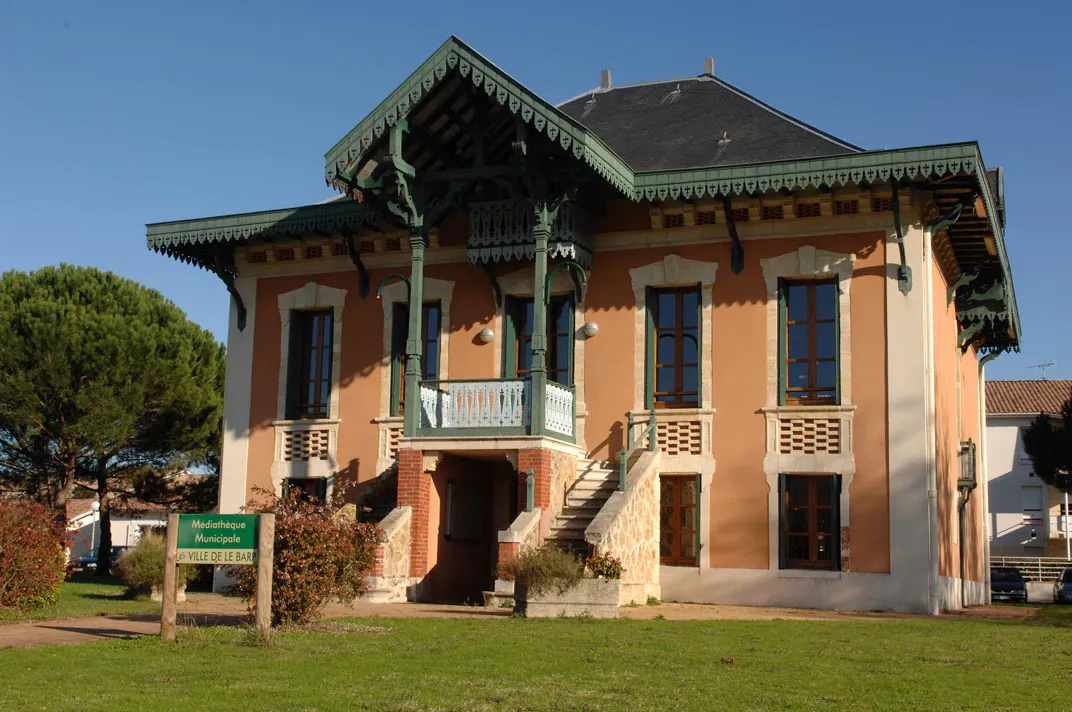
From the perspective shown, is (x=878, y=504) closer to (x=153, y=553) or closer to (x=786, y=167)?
(x=786, y=167)

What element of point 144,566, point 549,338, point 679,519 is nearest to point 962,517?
point 679,519

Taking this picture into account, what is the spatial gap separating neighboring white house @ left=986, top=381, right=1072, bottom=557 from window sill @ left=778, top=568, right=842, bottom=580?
1501 inches

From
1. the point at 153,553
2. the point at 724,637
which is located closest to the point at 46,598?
the point at 153,553

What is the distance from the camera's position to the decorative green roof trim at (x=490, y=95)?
671 inches

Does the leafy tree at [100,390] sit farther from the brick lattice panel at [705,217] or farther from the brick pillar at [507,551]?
the brick lattice panel at [705,217]

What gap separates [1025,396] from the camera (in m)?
54.1

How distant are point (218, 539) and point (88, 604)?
625cm

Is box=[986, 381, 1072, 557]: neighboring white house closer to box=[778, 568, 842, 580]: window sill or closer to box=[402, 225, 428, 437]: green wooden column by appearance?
box=[778, 568, 842, 580]: window sill

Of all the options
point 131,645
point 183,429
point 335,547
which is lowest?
point 131,645

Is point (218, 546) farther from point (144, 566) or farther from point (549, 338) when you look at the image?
point (549, 338)

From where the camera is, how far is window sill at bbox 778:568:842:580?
17.6m

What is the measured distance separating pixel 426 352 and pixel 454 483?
297cm

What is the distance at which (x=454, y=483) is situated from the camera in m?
19.0

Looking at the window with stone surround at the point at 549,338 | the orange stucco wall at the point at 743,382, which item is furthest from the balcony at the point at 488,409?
the window with stone surround at the point at 549,338
